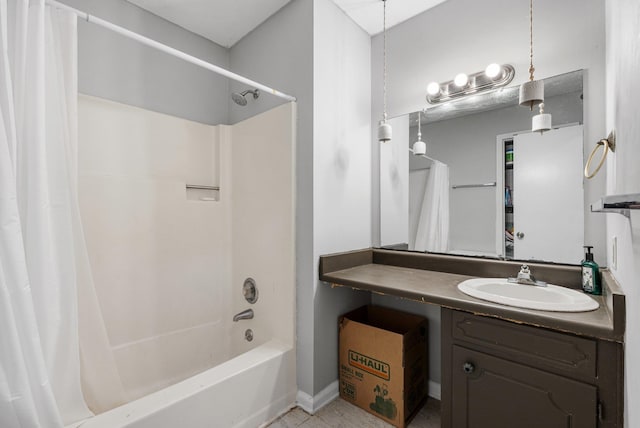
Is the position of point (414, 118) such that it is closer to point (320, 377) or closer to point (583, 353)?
point (583, 353)

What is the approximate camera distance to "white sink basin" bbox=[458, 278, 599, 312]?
1083 millimetres

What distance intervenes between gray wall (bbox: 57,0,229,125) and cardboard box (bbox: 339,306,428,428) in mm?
1908

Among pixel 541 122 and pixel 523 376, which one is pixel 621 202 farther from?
pixel 541 122

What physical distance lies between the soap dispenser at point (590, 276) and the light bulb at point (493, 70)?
992 mm

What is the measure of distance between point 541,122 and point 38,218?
2.17 m

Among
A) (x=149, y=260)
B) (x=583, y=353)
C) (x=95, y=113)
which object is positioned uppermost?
(x=95, y=113)

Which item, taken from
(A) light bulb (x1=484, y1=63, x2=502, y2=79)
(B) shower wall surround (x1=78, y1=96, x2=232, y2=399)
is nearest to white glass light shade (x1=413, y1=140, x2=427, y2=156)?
(A) light bulb (x1=484, y1=63, x2=502, y2=79)

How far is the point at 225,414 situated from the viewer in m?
1.46

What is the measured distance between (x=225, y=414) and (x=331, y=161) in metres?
1.47

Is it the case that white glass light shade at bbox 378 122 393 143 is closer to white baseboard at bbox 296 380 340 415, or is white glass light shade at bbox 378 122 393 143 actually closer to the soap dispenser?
the soap dispenser

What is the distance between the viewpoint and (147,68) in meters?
2.03

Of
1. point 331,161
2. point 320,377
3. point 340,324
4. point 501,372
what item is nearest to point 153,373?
point 320,377

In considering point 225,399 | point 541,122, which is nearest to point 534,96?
point 541,122

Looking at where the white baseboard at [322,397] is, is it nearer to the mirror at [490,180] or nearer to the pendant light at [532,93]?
the mirror at [490,180]
